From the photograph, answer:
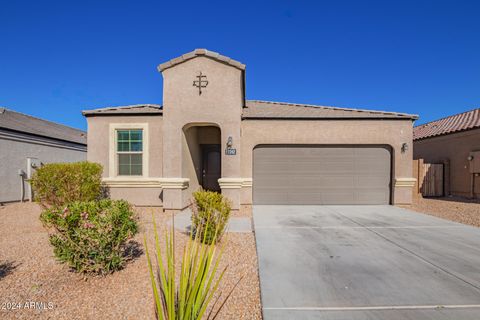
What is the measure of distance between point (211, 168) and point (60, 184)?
605cm

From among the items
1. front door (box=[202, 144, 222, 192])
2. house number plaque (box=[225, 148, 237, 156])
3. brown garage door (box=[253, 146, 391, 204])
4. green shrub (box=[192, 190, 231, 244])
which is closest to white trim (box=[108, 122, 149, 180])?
front door (box=[202, 144, 222, 192])

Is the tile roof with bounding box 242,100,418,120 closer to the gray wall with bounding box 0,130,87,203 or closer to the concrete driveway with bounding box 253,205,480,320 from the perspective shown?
the concrete driveway with bounding box 253,205,480,320

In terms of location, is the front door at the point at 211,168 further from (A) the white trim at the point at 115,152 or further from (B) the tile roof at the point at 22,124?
(B) the tile roof at the point at 22,124

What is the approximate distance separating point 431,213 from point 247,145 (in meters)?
7.36

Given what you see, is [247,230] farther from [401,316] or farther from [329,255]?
[401,316]

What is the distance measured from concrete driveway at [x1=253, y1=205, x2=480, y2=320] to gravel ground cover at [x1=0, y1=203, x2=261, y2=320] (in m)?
0.32

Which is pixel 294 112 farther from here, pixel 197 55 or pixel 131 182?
pixel 131 182

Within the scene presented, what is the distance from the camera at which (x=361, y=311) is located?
2.76 m

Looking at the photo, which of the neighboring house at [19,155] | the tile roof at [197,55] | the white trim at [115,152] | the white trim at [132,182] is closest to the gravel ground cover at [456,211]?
the tile roof at [197,55]

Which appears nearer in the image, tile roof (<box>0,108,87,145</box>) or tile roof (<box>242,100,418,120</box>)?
tile roof (<box>242,100,418,120</box>)

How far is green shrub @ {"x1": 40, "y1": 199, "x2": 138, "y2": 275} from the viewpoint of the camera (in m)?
3.34

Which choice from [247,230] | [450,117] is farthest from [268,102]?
[450,117]

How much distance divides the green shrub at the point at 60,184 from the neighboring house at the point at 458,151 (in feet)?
57.3

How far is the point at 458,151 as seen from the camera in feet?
40.0
